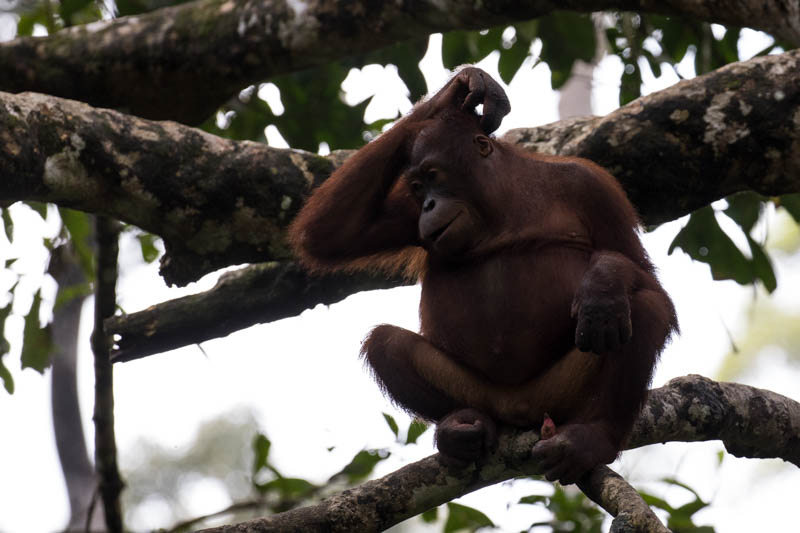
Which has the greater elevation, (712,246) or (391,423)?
(712,246)

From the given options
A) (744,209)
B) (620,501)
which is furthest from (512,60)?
(620,501)

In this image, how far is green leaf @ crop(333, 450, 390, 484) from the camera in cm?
564

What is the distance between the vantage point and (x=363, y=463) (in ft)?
18.6

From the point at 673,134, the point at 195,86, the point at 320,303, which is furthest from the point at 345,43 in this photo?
the point at 673,134

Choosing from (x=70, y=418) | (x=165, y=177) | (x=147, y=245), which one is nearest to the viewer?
(x=165, y=177)

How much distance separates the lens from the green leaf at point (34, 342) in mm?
5945

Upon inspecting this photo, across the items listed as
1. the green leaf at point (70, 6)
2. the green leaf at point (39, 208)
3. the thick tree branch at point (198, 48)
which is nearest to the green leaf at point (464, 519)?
the thick tree branch at point (198, 48)

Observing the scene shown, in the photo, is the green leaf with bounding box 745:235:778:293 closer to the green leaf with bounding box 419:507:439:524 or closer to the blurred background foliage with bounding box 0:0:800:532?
the blurred background foliage with bounding box 0:0:800:532

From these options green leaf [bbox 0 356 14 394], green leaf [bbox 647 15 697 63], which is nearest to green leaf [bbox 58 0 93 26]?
green leaf [bbox 0 356 14 394]

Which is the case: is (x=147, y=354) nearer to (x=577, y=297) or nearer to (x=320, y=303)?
(x=320, y=303)

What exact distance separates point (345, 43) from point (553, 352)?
2.29 meters

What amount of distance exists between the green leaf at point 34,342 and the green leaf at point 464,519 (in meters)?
2.40

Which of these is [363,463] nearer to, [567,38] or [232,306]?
[232,306]

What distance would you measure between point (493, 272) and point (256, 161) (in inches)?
59.0
